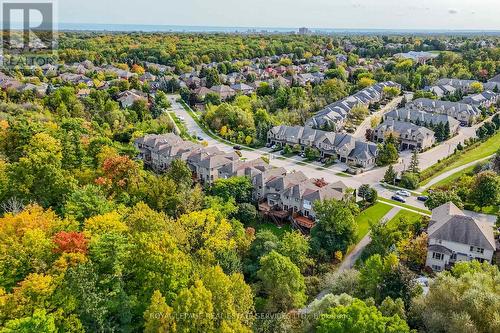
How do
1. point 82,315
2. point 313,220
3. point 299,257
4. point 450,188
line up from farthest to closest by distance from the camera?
point 450,188
point 313,220
point 299,257
point 82,315

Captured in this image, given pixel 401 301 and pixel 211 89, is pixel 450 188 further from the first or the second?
pixel 211 89

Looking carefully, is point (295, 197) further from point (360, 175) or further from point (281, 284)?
point (281, 284)

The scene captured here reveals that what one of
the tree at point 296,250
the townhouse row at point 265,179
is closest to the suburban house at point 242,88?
the townhouse row at point 265,179

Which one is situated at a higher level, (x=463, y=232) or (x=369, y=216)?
(x=463, y=232)

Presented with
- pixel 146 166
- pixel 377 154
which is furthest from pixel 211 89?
pixel 377 154

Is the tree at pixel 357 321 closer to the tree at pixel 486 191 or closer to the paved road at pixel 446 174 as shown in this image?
the tree at pixel 486 191

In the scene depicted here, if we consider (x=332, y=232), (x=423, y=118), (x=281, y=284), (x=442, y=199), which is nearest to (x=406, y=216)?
(x=442, y=199)
